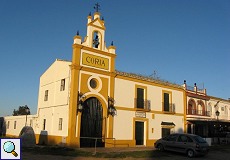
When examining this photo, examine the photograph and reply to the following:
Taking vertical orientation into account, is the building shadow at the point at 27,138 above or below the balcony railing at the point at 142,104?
below

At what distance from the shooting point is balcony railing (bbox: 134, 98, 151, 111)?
25.8m

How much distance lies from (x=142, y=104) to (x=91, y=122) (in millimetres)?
6465

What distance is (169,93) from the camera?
2966 cm

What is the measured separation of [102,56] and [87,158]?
35.2 feet

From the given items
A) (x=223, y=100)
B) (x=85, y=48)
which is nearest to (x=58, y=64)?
(x=85, y=48)

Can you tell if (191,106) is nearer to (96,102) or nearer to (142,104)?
(142,104)

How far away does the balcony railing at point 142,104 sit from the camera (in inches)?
1015

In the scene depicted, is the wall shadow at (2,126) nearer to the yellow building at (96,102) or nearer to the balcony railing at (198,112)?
the yellow building at (96,102)

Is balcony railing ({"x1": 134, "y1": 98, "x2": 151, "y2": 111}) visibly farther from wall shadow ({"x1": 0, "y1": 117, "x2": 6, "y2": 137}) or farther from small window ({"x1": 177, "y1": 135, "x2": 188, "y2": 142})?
wall shadow ({"x1": 0, "y1": 117, "x2": 6, "y2": 137})

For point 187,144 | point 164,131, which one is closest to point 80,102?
point 187,144

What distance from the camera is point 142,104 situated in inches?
1038

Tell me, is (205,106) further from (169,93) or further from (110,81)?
(110,81)

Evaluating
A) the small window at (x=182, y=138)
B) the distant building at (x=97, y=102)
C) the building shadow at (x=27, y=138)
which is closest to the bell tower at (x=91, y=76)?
the distant building at (x=97, y=102)

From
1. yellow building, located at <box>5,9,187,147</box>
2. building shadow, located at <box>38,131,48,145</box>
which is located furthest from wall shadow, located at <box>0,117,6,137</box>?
building shadow, located at <box>38,131,48,145</box>
